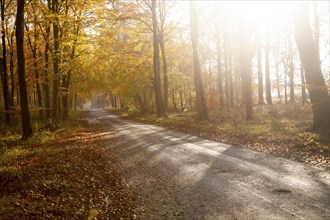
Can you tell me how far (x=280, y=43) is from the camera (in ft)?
141

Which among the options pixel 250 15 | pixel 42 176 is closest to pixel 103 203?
pixel 42 176

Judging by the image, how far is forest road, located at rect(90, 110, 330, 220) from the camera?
6516mm

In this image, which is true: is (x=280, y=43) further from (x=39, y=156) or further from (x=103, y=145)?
(x=39, y=156)

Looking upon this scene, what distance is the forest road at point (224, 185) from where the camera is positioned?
257 inches

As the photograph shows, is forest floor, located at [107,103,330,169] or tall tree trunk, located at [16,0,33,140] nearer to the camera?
forest floor, located at [107,103,330,169]

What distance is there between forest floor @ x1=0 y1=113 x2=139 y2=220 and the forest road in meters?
0.57

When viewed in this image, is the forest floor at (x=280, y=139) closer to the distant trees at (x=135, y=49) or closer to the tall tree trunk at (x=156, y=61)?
the distant trees at (x=135, y=49)

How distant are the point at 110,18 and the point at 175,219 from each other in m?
21.8

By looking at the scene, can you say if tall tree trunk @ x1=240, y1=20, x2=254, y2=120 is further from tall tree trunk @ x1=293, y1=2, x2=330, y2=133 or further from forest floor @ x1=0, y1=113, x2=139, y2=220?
forest floor @ x1=0, y1=113, x2=139, y2=220

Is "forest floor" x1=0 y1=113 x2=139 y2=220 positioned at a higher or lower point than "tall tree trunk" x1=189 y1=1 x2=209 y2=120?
lower

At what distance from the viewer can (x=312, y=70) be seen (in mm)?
14195

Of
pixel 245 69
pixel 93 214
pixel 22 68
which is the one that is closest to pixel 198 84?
pixel 245 69

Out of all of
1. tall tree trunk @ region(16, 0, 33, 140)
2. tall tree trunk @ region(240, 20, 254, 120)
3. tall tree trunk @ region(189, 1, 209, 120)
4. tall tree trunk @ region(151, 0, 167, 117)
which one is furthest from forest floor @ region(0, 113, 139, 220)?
tall tree trunk @ region(151, 0, 167, 117)

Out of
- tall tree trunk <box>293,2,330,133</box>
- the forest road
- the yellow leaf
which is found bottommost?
the forest road
